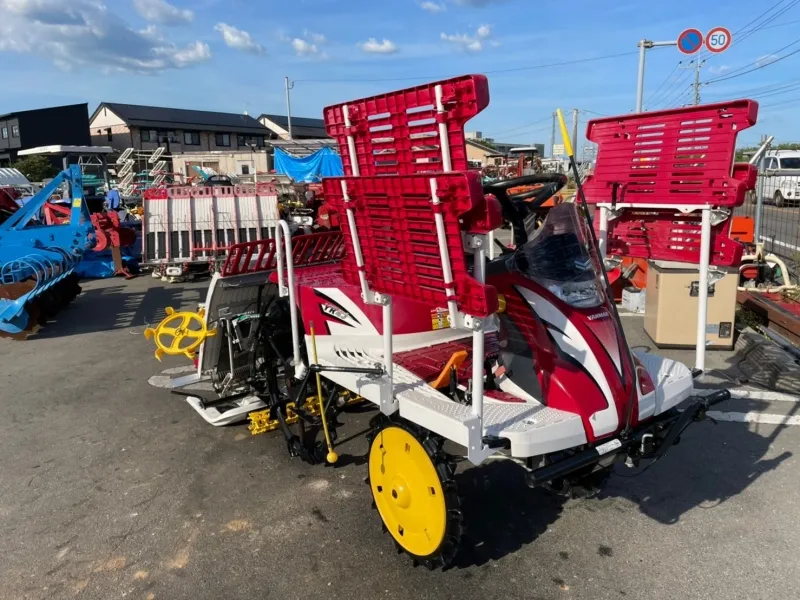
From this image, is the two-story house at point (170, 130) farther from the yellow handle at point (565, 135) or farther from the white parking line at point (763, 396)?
the yellow handle at point (565, 135)

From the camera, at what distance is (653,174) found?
379cm

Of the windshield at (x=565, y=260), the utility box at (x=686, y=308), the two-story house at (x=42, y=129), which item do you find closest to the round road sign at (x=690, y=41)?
the utility box at (x=686, y=308)

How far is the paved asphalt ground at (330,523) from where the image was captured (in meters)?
2.77

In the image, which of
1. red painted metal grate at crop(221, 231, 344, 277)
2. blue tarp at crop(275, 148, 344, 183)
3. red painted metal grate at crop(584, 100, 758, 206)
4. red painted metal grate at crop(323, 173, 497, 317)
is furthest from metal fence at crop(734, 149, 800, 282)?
blue tarp at crop(275, 148, 344, 183)

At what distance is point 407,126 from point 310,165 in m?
22.7

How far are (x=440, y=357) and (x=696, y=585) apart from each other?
1889mm

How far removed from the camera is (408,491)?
2.82m

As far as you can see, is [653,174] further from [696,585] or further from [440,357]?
[696,585]

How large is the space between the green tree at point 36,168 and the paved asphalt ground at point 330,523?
36.4 meters

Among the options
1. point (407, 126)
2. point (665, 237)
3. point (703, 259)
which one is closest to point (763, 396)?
point (665, 237)

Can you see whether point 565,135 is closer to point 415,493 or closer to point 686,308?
point 415,493

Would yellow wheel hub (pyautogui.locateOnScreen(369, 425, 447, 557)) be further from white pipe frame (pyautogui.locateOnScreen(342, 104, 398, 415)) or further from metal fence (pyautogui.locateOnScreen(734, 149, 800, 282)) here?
metal fence (pyautogui.locateOnScreen(734, 149, 800, 282))

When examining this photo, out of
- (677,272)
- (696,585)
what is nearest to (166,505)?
(696,585)

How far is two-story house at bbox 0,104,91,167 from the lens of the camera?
133 ft
